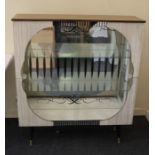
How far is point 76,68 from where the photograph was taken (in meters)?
1.97

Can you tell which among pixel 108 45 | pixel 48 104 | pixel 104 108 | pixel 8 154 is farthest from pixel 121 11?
pixel 8 154

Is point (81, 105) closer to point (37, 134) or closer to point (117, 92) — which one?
point (117, 92)

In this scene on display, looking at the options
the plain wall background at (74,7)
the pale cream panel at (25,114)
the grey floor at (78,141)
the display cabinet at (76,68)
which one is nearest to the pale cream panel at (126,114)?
the display cabinet at (76,68)

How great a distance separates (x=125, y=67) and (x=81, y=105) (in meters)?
0.48

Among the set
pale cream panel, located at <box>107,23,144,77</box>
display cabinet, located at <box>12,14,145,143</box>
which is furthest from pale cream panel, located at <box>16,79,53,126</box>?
pale cream panel, located at <box>107,23,144,77</box>

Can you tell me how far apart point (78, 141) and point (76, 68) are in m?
0.61

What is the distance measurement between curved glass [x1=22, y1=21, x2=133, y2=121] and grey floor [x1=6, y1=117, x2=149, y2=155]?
256 mm

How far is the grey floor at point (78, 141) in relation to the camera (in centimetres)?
186

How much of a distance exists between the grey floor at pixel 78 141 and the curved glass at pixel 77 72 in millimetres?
256

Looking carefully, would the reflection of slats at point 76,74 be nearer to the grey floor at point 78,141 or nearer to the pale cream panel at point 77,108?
the pale cream panel at point 77,108

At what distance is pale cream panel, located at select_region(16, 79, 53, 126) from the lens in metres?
1.70

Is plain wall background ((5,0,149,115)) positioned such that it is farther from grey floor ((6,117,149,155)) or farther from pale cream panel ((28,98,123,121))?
grey floor ((6,117,149,155))

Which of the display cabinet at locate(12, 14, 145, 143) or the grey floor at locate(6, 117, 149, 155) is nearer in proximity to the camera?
the display cabinet at locate(12, 14, 145, 143)

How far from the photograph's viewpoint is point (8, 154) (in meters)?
1.83
